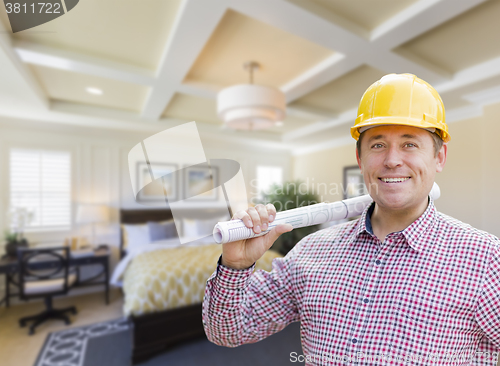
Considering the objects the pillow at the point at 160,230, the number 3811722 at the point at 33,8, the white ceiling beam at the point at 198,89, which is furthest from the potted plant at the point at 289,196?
the pillow at the point at 160,230

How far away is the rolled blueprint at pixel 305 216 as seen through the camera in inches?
14.9

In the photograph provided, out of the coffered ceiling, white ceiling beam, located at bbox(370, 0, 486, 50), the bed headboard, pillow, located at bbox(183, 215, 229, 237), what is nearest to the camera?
pillow, located at bbox(183, 215, 229, 237)

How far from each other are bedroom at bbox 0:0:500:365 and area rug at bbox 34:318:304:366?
151mm

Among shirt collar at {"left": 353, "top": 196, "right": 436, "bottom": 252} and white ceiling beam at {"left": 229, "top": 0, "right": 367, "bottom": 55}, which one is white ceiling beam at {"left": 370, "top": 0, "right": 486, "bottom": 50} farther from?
shirt collar at {"left": 353, "top": 196, "right": 436, "bottom": 252}

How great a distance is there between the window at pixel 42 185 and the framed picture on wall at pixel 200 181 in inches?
82.8

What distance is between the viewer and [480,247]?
41cm

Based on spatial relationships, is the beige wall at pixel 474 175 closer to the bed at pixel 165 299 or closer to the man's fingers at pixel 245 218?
the man's fingers at pixel 245 218

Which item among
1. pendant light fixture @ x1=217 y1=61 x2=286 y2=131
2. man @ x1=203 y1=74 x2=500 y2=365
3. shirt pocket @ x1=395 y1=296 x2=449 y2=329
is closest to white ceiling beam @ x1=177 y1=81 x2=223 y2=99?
pendant light fixture @ x1=217 y1=61 x2=286 y2=131

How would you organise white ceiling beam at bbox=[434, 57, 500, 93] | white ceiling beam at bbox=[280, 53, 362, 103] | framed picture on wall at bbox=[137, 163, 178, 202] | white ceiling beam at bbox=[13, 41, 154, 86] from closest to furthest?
framed picture on wall at bbox=[137, 163, 178, 202] → white ceiling beam at bbox=[13, 41, 154, 86] → white ceiling beam at bbox=[434, 57, 500, 93] → white ceiling beam at bbox=[280, 53, 362, 103]

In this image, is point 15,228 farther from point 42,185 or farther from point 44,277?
point 44,277

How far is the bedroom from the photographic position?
A: 61 centimetres

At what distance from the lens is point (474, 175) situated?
1.97ft

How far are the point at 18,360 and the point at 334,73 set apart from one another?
2.47 meters

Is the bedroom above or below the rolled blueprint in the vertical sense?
above
